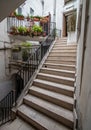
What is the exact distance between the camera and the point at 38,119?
336 cm

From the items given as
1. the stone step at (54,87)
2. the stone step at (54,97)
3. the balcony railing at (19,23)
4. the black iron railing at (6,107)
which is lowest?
the black iron railing at (6,107)

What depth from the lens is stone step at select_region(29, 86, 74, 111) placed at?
11.3 feet

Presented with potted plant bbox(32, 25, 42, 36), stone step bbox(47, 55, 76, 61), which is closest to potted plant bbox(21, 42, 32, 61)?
potted plant bbox(32, 25, 42, 36)

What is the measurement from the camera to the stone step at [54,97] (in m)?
3.45

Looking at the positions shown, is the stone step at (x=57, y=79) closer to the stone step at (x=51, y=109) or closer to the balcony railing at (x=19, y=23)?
the stone step at (x=51, y=109)

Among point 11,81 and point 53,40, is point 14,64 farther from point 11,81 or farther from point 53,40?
point 53,40

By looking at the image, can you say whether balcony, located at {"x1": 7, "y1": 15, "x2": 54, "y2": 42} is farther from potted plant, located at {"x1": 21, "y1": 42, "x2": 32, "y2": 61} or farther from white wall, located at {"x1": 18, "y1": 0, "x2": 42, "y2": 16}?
white wall, located at {"x1": 18, "y1": 0, "x2": 42, "y2": 16}

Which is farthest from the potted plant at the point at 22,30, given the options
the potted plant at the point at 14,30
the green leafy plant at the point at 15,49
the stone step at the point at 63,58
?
the stone step at the point at 63,58

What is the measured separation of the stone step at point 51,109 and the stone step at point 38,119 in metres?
0.09

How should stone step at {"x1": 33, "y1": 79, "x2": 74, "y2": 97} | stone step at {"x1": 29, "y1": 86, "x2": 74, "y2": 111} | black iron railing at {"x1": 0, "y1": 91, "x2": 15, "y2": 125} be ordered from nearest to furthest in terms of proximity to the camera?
stone step at {"x1": 29, "y1": 86, "x2": 74, "y2": 111}, stone step at {"x1": 33, "y1": 79, "x2": 74, "y2": 97}, black iron railing at {"x1": 0, "y1": 91, "x2": 15, "y2": 125}

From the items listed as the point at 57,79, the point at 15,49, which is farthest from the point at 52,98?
the point at 15,49

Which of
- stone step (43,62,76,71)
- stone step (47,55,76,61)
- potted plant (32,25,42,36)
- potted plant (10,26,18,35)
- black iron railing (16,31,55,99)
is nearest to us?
stone step (43,62,76,71)

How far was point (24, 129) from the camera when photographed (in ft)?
10.7

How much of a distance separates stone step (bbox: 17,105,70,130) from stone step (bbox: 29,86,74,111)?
454 mm
